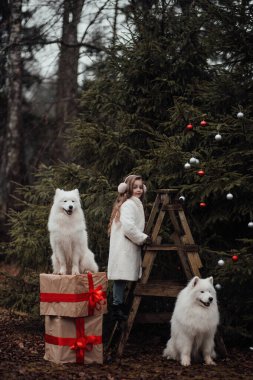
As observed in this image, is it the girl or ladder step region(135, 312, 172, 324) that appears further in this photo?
ladder step region(135, 312, 172, 324)

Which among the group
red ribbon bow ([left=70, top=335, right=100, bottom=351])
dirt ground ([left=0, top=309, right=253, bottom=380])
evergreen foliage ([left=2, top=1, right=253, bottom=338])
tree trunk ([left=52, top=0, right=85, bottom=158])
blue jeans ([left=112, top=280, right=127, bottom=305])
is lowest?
dirt ground ([left=0, top=309, right=253, bottom=380])

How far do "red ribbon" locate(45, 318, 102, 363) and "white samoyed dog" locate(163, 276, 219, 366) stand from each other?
102 centimetres

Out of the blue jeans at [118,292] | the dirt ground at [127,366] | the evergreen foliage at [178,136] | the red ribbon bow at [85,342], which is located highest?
the evergreen foliage at [178,136]

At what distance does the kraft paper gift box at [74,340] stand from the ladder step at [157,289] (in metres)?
0.75

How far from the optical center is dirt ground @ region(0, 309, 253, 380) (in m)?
6.12

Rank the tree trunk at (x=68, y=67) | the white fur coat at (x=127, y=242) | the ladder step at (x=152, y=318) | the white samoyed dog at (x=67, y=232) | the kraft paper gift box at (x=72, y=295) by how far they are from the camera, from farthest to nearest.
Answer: the tree trunk at (x=68, y=67) < the ladder step at (x=152, y=318) < the white fur coat at (x=127, y=242) < the white samoyed dog at (x=67, y=232) < the kraft paper gift box at (x=72, y=295)

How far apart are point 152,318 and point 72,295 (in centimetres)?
158

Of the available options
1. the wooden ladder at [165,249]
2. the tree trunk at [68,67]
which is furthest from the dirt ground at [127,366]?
the tree trunk at [68,67]

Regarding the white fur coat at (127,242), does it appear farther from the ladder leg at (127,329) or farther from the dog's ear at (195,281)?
the dog's ear at (195,281)

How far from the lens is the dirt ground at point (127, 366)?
6117 mm

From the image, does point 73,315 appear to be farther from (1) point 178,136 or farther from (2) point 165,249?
(1) point 178,136

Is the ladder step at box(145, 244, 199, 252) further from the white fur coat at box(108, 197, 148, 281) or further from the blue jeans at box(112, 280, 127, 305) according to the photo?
the blue jeans at box(112, 280, 127, 305)

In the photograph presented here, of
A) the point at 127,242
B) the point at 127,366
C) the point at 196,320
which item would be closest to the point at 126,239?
the point at 127,242

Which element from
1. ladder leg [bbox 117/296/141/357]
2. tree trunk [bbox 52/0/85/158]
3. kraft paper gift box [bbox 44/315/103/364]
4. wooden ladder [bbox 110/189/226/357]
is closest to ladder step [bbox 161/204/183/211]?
wooden ladder [bbox 110/189/226/357]
